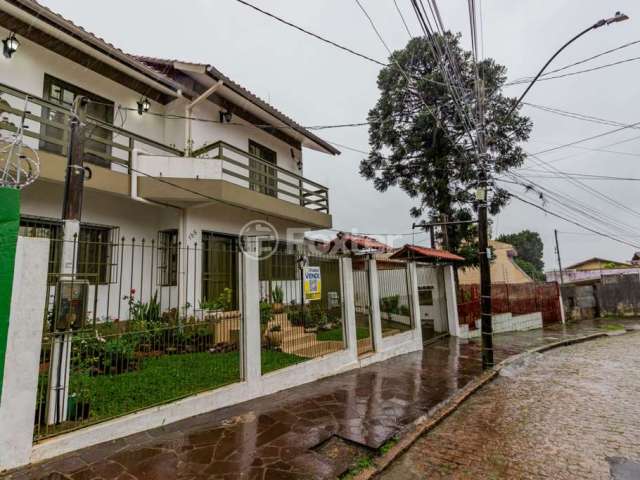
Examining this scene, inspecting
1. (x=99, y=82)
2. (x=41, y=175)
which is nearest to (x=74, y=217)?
(x=41, y=175)

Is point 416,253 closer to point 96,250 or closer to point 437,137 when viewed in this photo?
point 437,137

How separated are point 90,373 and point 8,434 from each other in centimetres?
138

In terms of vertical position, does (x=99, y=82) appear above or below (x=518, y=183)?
above

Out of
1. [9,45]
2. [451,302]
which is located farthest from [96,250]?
[451,302]

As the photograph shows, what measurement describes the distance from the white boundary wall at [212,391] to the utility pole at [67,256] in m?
0.34

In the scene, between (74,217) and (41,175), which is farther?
(41,175)

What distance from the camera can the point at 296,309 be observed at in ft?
21.1

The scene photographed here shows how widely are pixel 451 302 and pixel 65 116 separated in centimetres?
1150

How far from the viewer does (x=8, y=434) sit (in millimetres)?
2965

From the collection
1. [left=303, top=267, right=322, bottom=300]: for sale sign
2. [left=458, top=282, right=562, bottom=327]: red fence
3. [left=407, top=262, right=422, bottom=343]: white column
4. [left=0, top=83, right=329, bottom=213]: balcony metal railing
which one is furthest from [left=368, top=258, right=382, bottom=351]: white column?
[left=458, top=282, right=562, bottom=327]: red fence

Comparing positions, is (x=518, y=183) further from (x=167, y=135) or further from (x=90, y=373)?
(x=90, y=373)

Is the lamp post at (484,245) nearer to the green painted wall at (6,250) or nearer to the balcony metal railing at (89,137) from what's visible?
the balcony metal railing at (89,137)

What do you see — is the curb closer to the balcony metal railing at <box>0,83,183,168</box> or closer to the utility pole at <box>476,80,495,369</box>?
the utility pole at <box>476,80,495,369</box>

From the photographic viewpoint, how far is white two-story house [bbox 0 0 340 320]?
6.24 metres
